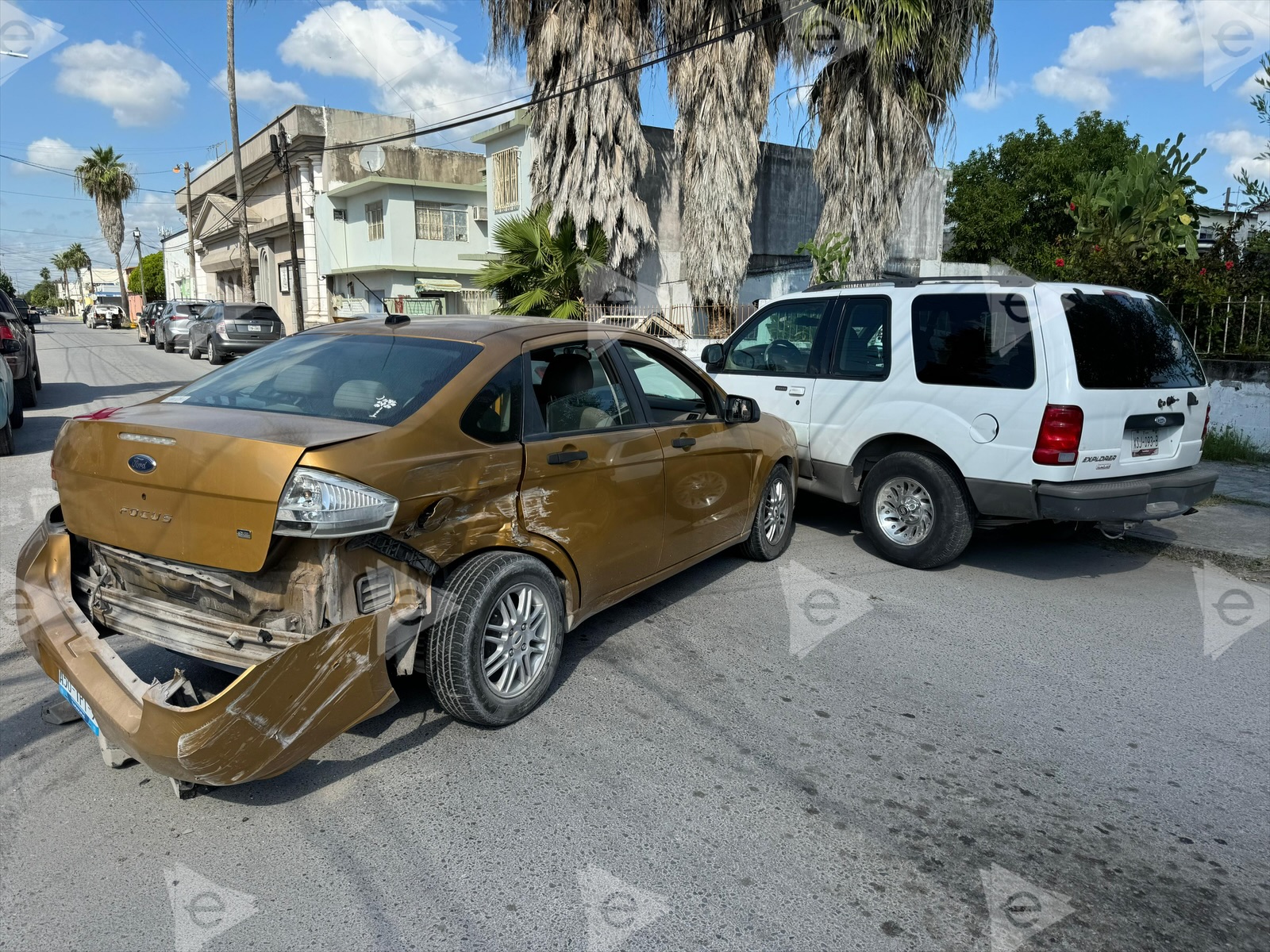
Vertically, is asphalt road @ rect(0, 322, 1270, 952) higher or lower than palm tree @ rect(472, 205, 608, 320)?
lower

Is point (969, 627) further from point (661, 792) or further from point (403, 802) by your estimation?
point (403, 802)

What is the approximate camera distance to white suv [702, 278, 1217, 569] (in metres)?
5.50

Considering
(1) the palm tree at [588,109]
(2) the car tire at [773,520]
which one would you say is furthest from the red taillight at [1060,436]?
(1) the palm tree at [588,109]

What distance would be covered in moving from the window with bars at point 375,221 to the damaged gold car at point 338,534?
3076cm

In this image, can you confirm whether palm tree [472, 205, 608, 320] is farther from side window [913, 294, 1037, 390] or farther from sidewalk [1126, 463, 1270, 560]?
side window [913, 294, 1037, 390]

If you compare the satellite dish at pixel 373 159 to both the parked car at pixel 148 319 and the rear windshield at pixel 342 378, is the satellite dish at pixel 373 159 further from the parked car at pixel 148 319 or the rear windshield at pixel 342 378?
the rear windshield at pixel 342 378

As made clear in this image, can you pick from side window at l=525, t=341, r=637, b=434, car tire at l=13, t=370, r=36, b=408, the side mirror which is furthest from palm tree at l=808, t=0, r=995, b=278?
car tire at l=13, t=370, r=36, b=408

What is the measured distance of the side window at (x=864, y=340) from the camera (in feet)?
21.3

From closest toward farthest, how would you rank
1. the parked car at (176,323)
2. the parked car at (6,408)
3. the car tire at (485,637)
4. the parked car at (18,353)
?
the car tire at (485,637), the parked car at (6,408), the parked car at (18,353), the parked car at (176,323)

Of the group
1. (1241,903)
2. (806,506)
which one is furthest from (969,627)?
(806,506)

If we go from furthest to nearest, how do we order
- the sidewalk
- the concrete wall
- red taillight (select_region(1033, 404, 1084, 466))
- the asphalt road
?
the concrete wall → the sidewalk → red taillight (select_region(1033, 404, 1084, 466)) → the asphalt road

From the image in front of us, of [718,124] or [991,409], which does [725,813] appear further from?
[718,124]

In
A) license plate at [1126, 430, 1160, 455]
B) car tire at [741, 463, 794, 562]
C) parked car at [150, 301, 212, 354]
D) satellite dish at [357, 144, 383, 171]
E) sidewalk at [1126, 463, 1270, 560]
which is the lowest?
sidewalk at [1126, 463, 1270, 560]

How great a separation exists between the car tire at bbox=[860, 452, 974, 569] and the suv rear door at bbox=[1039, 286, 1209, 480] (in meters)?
0.81
